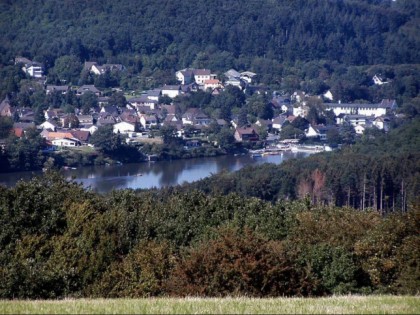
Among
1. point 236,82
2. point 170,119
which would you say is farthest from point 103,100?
point 236,82

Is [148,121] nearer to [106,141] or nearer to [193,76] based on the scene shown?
[106,141]

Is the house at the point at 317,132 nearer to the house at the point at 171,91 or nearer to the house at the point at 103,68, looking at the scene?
the house at the point at 171,91

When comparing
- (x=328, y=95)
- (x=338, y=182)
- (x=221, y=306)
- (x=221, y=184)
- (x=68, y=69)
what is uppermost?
(x=221, y=306)

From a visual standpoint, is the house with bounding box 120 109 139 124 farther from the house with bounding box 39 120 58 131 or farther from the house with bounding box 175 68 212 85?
the house with bounding box 175 68 212 85

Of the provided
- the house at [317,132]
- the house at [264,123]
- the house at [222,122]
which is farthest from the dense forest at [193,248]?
the house at [264,123]

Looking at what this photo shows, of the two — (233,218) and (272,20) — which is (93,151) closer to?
(233,218)

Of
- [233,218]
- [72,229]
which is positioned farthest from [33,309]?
[233,218]

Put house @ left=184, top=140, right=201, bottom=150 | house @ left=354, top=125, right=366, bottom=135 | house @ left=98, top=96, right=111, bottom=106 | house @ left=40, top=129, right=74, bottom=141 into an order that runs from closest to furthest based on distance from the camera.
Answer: house @ left=40, top=129, right=74, bottom=141 < house @ left=184, top=140, right=201, bottom=150 < house @ left=354, top=125, right=366, bottom=135 < house @ left=98, top=96, right=111, bottom=106

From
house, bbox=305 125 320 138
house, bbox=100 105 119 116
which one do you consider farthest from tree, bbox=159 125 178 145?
house, bbox=305 125 320 138
